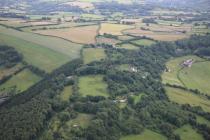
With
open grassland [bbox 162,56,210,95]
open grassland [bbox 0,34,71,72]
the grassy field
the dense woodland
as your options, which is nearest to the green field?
open grassland [bbox 162,56,210,95]

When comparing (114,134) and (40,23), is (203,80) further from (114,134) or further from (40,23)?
(40,23)

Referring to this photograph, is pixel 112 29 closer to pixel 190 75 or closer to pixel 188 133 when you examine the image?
pixel 190 75

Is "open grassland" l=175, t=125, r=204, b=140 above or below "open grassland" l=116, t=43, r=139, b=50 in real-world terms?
below

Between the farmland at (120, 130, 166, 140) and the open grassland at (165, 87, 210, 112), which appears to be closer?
the farmland at (120, 130, 166, 140)

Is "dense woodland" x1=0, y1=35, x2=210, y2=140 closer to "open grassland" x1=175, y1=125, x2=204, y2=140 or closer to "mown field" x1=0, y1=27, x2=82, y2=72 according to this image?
"open grassland" x1=175, y1=125, x2=204, y2=140

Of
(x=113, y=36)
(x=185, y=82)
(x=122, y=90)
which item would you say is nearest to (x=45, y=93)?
(x=122, y=90)

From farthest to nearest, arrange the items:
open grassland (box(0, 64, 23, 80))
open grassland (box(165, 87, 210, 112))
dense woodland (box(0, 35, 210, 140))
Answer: open grassland (box(0, 64, 23, 80)), open grassland (box(165, 87, 210, 112)), dense woodland (box(0, 35, 210, 140))
